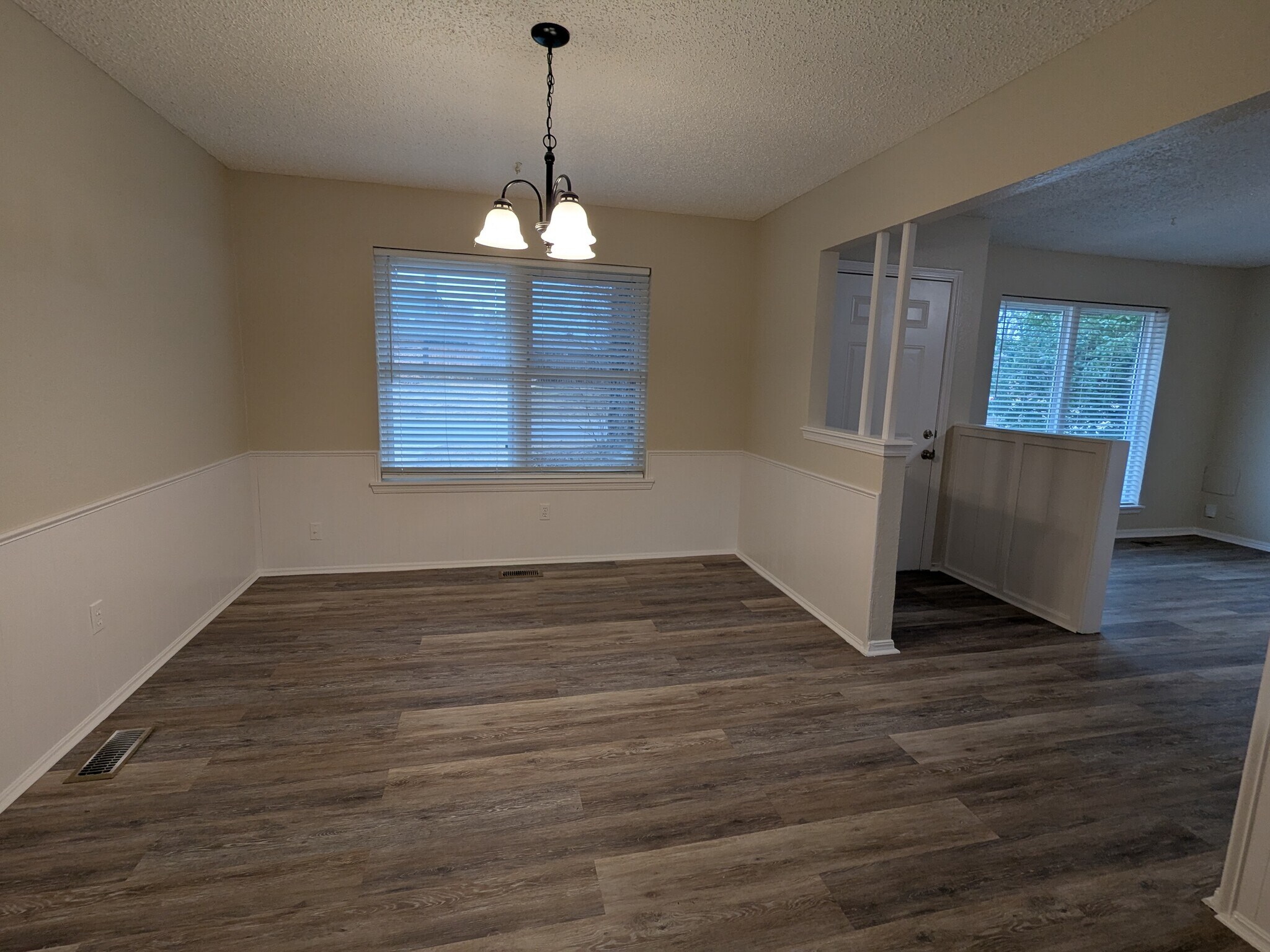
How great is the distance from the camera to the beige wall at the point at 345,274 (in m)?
3.65

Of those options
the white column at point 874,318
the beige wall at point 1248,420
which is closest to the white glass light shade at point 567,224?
the white column at point 874,318

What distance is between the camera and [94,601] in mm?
2293

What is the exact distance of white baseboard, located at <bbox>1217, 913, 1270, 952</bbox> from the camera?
148 cm

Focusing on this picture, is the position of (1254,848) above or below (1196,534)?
above

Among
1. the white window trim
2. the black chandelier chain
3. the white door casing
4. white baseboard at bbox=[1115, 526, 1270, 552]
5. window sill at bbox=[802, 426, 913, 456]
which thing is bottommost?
white baseboard at bbox=[1115, 526, 1270, 552]

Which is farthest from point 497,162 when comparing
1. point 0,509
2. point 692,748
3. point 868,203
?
point 692,748

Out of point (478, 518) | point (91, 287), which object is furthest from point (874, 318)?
point (91, 287)

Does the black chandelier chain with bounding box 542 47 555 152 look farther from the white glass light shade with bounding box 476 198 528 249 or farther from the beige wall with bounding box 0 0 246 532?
the beige wall with bounding box 0 0 246 532

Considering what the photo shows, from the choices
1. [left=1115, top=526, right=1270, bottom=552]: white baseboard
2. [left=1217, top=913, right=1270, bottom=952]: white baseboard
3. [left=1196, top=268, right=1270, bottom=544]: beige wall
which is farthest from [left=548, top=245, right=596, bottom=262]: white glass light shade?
[left=1196, top=268, right=1270, bottom=544]: beige wall

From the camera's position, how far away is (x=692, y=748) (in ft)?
7.38

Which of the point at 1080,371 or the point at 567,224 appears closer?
the point at 567,224

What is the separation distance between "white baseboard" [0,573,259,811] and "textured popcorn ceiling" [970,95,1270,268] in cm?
414

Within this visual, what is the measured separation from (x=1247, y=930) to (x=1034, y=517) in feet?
8.44

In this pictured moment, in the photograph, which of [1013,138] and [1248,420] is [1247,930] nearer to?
[1013,138]
